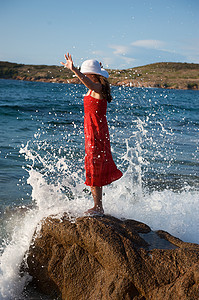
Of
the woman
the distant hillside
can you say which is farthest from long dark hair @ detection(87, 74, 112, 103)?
the distant hillside

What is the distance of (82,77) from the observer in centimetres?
339

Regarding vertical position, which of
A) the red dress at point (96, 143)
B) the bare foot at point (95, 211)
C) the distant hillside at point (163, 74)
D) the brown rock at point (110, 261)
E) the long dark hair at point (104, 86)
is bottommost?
the brown rock at point (110, 261)

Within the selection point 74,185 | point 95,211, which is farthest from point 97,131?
point 74,185

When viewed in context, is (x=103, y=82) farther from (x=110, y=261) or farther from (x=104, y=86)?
(x=110, y=261)

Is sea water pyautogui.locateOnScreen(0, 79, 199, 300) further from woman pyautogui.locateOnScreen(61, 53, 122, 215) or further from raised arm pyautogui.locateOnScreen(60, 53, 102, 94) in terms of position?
raised arm pyautogui.locateOnScreen(60, 53, 102, 94)

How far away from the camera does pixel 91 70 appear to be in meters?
3.57

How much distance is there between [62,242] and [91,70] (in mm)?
1858

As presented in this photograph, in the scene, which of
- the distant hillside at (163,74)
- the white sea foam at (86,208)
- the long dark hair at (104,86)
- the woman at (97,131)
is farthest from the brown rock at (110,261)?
the distant hillside at (163,74)

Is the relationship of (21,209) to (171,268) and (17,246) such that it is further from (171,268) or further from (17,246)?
(171,268)

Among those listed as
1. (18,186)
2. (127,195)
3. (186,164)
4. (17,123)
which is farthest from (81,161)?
(17,123)

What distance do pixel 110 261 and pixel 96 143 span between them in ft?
4.48

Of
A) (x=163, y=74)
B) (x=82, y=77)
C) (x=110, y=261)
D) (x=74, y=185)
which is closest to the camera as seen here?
(x=110, y=261)

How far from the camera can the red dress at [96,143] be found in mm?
3678

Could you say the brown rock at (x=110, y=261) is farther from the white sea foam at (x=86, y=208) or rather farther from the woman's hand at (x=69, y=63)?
the woman's hand at (x=69, y=63)
